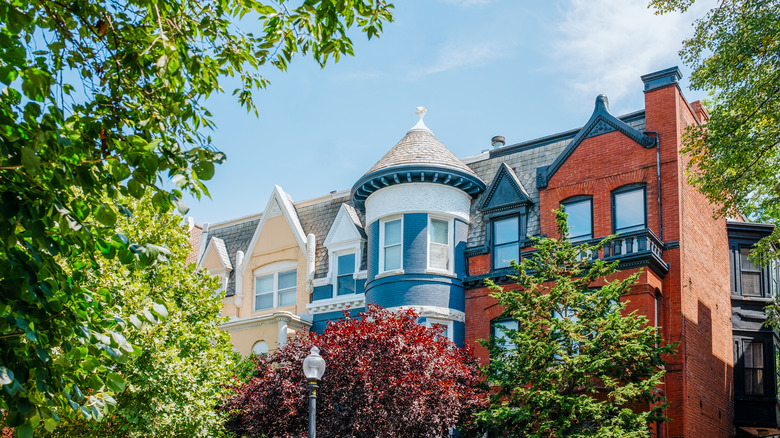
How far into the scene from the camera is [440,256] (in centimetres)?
2664

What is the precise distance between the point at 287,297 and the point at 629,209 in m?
12.5

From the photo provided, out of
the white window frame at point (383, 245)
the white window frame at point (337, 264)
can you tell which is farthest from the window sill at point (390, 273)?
the white window frame at point (337, 264)

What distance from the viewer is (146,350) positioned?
19422mm

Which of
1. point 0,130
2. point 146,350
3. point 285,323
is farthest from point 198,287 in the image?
point 0,130

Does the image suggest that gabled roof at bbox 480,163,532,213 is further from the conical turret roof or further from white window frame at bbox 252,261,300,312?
white window frame at bbox 252,261,300,312

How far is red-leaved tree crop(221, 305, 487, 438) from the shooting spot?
20219 mm

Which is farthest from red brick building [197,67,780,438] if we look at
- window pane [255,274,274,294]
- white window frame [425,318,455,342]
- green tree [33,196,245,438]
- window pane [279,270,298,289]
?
green tree [33,196,245,438]

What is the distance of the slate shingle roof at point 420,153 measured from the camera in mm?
27062

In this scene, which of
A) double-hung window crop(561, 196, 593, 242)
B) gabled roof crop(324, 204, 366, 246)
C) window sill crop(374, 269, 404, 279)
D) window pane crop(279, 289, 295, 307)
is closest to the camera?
double-hung window crop(561, 196, 593, 242)

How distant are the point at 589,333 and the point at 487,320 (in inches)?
230

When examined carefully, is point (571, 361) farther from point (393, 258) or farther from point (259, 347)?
point (259, 347)

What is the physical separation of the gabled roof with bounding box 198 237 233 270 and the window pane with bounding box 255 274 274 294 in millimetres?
1605

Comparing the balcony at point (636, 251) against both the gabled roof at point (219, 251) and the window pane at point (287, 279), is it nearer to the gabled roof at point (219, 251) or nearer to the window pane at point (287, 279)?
the window pane at point (287, 279)

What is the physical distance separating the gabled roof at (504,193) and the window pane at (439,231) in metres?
1.27
